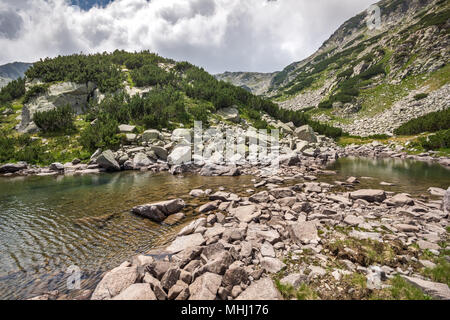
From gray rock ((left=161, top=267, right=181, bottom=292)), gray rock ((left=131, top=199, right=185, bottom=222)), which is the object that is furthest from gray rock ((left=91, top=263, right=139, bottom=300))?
gray rock ((left=131, top=199, right=185, bottom=222))

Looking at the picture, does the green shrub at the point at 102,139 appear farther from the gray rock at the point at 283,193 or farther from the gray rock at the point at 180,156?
the gray rock at the point at 283,193

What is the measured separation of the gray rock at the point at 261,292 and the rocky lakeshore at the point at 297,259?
0.07 ft

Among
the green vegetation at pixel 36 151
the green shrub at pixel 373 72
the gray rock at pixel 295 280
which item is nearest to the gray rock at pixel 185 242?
the gray rock at pixel 295 280

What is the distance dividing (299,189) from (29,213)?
16924 mm

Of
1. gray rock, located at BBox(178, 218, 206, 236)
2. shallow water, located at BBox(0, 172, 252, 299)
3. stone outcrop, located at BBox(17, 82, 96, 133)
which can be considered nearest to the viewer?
shallow water, located at BBox(0, 172, 252, 299)

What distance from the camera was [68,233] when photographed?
8156 millimetres

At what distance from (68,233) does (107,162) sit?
1907 cm

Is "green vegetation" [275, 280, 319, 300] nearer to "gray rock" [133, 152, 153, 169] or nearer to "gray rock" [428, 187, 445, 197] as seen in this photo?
"gray rock" [428, 187, 445, 197]

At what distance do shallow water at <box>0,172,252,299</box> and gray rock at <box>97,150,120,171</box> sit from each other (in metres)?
9.93

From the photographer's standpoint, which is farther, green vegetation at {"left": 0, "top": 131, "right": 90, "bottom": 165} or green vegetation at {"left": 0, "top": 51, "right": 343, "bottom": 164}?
green vegetation at {"left": 0, "top": 51, "right": 343, "bottom": 164}

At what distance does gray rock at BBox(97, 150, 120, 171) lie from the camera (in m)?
24.8

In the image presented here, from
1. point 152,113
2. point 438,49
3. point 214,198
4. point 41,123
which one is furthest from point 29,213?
point 438,49

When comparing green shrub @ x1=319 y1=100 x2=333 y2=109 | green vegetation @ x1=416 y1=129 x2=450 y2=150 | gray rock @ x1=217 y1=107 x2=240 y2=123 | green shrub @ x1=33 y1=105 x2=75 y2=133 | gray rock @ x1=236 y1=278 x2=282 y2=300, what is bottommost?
gray rock @ x1=236 y1=278 x2=282 y2=300
